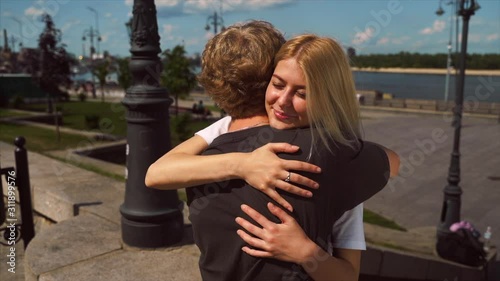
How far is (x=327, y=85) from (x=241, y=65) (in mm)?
287

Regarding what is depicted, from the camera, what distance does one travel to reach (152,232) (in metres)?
4.09

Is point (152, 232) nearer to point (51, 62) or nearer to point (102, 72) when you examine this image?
point (51, 62)

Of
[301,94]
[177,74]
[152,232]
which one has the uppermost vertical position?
[177,74]

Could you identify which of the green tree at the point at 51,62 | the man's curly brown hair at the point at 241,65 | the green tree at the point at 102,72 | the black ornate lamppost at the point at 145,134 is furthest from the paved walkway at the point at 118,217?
the green tree at the point at 102,72

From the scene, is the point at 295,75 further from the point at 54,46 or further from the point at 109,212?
the point at 54,46

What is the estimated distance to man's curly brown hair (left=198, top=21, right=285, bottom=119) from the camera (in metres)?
1.34

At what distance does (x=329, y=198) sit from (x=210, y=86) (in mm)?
538

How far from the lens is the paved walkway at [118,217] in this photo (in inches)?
148

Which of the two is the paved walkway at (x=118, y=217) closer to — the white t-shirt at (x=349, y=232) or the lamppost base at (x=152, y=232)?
the lamppost base at (x=152, y=232)

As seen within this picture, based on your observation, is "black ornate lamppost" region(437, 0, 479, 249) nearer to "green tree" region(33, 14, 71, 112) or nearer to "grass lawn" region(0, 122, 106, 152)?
"grass lawn" region(0, 122, 106, 152)

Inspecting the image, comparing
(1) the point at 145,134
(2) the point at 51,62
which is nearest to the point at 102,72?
(2) the point at 51,62

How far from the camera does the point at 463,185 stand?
45.5 feet

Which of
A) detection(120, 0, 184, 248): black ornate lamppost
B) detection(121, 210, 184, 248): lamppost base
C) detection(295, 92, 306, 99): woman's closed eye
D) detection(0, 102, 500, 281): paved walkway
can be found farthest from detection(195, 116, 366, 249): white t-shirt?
detection(121, 210, 184, 248): lamppost base

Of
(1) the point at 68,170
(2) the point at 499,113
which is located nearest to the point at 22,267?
(1) the point at 68,170
